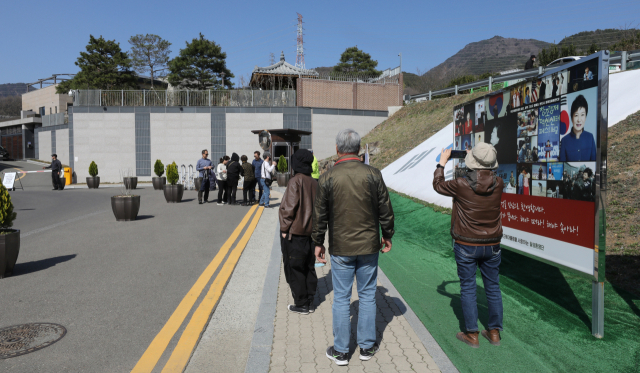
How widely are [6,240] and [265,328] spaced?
174 inches

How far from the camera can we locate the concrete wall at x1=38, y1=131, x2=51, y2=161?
44.6 meters

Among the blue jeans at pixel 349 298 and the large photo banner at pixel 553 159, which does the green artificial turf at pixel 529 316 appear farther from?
the blue jeans at pixel 349 298

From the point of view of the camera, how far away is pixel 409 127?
97.2 feet

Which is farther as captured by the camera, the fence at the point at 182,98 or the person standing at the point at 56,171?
the fence at the point at 182,98

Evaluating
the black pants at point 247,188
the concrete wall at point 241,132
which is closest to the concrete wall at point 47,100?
the concrete wall at point 241,132

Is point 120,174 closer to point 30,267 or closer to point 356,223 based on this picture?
point 30,267

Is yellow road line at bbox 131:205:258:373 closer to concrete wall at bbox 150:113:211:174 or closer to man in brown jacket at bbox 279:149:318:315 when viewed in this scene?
man in brown jacket at bbox 279:149:318:315

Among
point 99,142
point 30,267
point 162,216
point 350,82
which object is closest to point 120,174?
point 99,142

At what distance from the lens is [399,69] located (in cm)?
3678

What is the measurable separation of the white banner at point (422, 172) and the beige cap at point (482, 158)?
288 inches

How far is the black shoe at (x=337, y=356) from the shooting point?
3.60m

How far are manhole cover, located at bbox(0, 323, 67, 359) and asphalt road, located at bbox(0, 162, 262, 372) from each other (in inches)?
3.5

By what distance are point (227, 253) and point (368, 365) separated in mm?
4767

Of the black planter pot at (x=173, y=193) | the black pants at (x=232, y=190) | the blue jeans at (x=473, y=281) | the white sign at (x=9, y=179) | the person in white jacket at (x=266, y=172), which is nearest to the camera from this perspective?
the blue jeans at (x=473, y=281)
